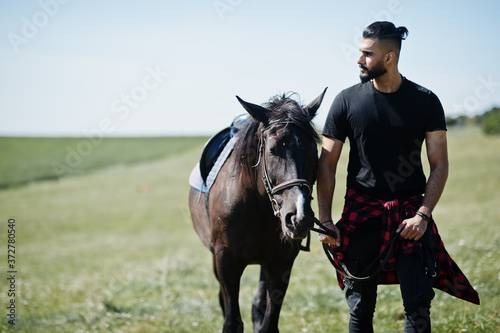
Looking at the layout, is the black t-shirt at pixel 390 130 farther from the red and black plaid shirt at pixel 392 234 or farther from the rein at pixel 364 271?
the rein at pixel 364 271

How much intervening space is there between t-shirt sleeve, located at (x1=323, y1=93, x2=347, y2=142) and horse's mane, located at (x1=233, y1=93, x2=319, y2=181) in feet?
0.42

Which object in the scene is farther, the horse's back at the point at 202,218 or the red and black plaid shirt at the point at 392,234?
the horse's back at the point at 202,218

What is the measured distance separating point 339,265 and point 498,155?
89.1 ft

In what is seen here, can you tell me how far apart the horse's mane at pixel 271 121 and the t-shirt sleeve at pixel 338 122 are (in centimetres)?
13

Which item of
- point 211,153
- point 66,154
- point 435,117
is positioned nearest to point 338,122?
point 435,117

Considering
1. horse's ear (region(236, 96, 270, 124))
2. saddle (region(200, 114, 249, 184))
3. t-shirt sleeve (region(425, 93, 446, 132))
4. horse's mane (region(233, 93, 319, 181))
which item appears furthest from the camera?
saddle (region(200, 114, 249, 184))

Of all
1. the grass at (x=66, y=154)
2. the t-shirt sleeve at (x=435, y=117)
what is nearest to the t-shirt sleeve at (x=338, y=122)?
the t-shirt sleeve at (x=435, y=117)

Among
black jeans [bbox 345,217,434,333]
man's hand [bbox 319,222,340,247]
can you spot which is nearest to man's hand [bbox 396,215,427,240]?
black jeans [bbox 345,217,434,333]

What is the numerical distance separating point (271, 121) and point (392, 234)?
117cm

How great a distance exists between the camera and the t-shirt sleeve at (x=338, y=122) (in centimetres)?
314

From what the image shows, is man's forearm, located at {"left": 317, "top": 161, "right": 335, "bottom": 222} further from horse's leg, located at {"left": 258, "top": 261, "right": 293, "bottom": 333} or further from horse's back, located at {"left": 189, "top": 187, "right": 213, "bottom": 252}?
horse's back, located at {"left": 189, "top": 187, "right": 213, "bottom": 252}

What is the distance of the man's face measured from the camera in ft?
9.67

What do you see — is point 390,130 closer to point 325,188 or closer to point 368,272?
point 325,188

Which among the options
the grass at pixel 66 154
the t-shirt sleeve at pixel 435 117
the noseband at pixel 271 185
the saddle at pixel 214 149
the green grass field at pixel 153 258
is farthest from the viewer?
the grass at pixel 66 154
